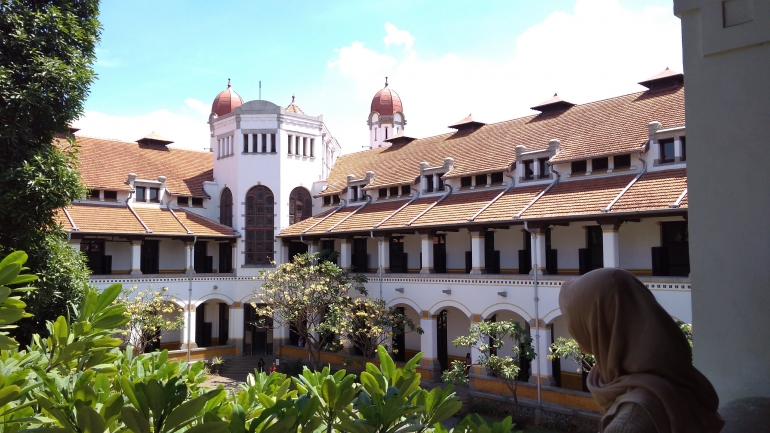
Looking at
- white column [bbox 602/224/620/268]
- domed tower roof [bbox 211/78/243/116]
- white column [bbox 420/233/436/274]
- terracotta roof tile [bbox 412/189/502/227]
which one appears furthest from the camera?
domed tower roof [bbox 211/78/243/116]

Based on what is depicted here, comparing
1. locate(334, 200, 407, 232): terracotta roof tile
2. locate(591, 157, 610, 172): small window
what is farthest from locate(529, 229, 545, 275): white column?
locate(334, 200, 407, 232): terracotta roof tile

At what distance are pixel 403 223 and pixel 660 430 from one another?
770 inches

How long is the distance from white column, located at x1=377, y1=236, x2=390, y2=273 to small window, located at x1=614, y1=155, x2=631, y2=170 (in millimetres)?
8737

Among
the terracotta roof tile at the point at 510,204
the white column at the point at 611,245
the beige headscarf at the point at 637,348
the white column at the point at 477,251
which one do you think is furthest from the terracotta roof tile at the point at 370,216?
the beige headscarf at the point at 637,348

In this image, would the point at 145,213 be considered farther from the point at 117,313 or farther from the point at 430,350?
the point at 117,313

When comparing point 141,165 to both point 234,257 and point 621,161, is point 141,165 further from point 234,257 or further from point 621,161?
point 621,161

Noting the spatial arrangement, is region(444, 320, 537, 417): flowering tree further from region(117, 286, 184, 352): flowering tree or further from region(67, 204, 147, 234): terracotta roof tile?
region(67, 204, 147, 234): terracotta roof tile

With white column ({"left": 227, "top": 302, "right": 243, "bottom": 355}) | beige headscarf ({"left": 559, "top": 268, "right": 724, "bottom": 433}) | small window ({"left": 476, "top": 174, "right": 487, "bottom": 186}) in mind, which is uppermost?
small window ({"left": 476, "top": 174, "right": 487, "bottom": 186})

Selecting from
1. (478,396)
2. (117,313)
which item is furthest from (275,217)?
(117,313)

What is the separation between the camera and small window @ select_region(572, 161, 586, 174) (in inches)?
760

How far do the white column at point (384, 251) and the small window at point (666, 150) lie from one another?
1008 cm

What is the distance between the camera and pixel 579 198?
17641 millimetres

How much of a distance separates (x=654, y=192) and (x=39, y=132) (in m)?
15.1

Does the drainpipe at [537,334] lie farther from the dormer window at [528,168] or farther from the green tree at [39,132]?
the green tree at [39,132]
